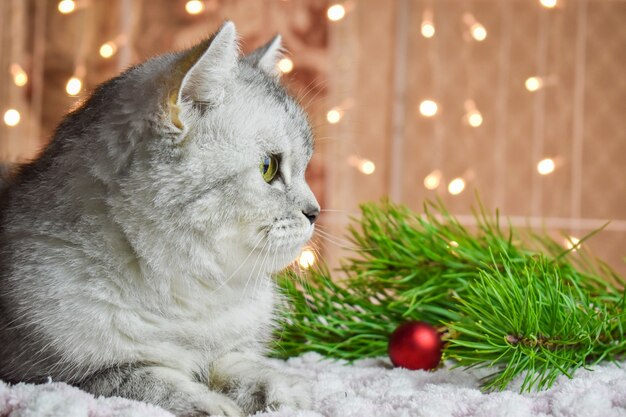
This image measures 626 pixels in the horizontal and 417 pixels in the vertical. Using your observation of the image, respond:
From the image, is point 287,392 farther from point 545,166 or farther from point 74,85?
point 545,166

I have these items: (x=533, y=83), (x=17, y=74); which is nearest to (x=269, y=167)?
(x=17, y=74)

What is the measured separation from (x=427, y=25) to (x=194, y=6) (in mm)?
1062

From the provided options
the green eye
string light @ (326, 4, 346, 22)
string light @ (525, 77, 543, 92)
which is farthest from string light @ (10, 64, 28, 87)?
string light @ (525, 77, 543, 92)

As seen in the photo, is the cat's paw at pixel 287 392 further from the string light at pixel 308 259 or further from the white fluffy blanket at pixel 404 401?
the string light at pixel 308 259

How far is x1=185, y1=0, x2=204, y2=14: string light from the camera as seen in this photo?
2.65m

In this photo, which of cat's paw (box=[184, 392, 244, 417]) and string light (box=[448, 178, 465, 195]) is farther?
string light (box=[448, 178, 465, 195])

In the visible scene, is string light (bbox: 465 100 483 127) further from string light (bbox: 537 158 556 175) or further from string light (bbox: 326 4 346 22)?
string light (bbox: 326 4 346 22)

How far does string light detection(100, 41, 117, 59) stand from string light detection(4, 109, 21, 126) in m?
0.42

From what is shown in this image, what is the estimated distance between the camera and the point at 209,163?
809 millimetres

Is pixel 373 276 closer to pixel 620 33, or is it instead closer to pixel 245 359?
pixel 245 359

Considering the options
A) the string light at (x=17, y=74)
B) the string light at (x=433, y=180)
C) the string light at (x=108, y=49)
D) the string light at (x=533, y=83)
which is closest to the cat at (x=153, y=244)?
the string light at (x=17, y=74)

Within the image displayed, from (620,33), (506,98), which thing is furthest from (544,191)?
(620,33)

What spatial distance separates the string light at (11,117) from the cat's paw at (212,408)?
1.88 meters

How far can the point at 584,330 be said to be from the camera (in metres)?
0.80
